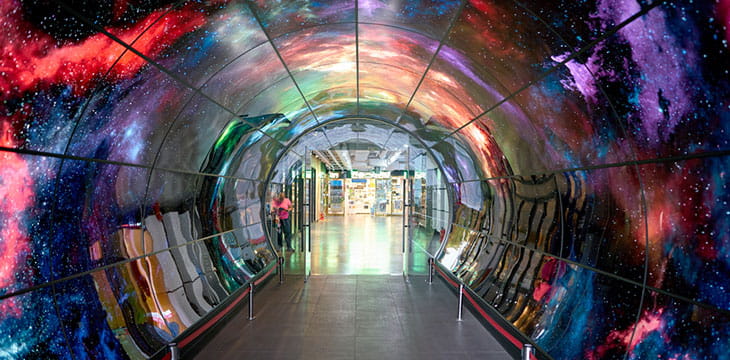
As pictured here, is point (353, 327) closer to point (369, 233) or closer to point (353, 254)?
point (353, 254)

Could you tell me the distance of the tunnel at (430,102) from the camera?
295 centimetres

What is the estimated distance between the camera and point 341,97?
377 inches

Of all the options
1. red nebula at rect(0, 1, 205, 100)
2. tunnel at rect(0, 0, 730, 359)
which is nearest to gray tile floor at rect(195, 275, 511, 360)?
tunnel at rect(0, 0, 730, 359)

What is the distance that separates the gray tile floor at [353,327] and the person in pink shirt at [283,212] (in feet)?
13.4

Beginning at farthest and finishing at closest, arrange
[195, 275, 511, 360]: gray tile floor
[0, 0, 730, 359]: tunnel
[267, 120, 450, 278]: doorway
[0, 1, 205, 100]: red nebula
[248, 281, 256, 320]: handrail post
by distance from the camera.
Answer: [267, 120, 450, 278]: doorway, [248, 281, 256, 320]: handrail post, [195, 275, 511, 360]: gray tile floor, [0, 0, 730, 359]: tunnel, [0, 1, 205, 100]: red nebula

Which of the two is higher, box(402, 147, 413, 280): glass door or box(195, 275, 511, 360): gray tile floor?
box(402, 147, 413, 280): glass door

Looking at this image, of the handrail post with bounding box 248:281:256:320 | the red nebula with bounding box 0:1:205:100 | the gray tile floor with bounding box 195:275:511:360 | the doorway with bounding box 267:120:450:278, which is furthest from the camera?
the doorway with bounding box 267:120:450:278

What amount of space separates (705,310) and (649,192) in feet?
3.19

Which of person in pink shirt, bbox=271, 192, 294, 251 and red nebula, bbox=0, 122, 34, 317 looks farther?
person in pink shirt, bbox=271, 192, 294, 251

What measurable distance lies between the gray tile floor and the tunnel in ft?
→ 1.35

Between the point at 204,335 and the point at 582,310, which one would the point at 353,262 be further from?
the point at 582,310

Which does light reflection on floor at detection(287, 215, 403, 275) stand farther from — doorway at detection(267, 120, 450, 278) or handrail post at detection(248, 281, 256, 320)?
handrail post at detection(248, 281, 256, 320)

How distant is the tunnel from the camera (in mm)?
2949

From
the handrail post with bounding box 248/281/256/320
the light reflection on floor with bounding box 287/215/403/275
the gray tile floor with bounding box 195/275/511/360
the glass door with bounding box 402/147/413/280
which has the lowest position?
the gray tile floor with bounding box 195/275/511/360
